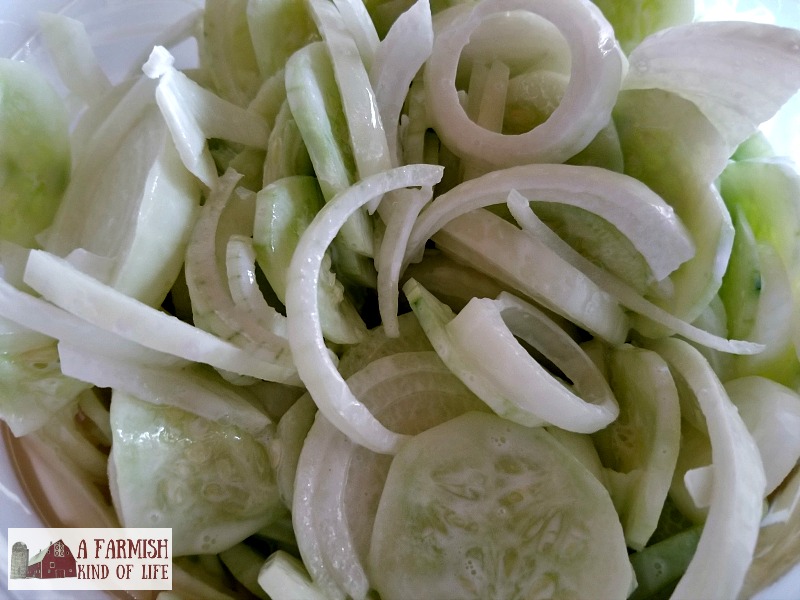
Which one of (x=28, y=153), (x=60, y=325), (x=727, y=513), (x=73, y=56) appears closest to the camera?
(x=727, y=513)

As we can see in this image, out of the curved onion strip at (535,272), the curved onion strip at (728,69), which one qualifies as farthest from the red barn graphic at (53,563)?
the curved onion strip at (728,69)

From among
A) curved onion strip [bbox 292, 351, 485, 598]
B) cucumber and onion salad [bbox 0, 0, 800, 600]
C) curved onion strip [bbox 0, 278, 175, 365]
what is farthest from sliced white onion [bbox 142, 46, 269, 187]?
curved onion strip [bbox 292, 351, 485, 598]

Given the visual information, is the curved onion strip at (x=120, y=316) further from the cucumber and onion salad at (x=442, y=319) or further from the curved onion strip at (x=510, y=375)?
the curved onion strip at (x=510, y=375)

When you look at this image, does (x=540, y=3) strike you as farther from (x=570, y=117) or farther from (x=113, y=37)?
(x=113, y=37)

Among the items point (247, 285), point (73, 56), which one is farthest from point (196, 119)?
point (73, 56)

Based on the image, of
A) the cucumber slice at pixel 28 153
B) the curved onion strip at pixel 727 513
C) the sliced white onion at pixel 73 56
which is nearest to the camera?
the curved onion strip at pixel 727 513

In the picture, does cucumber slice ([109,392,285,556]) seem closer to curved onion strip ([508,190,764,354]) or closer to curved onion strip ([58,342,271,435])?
curved onion strip ([58,342,271,435])

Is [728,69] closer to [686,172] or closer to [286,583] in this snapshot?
[686,172]
